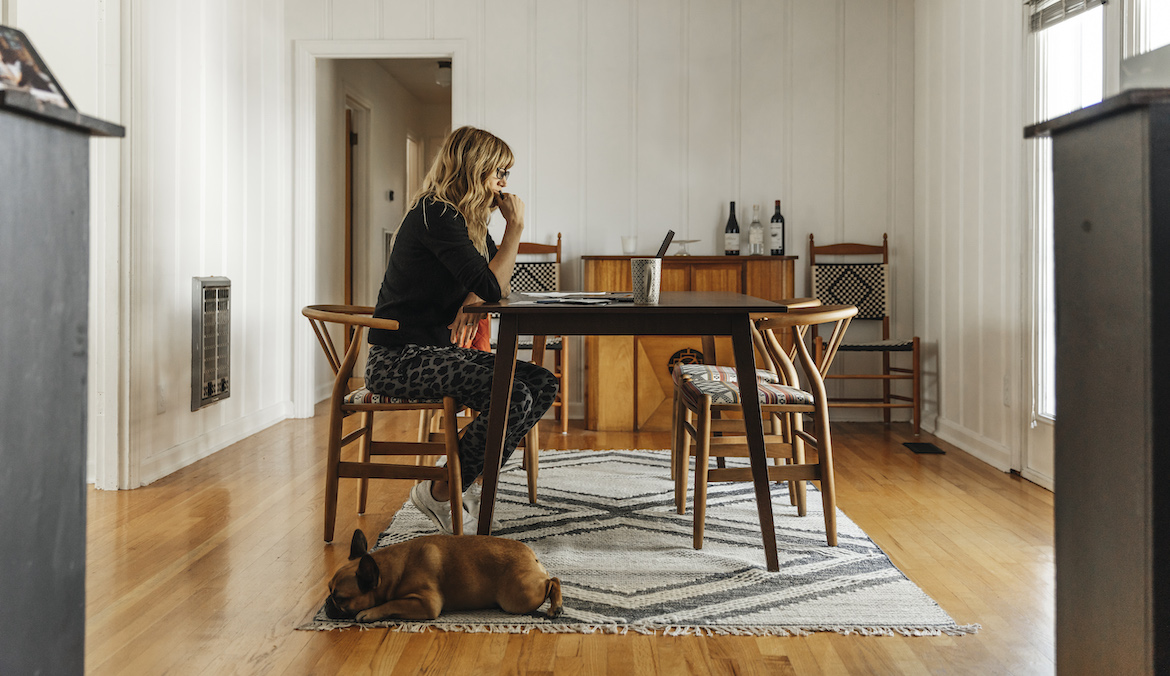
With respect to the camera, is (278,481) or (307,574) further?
(278,481)

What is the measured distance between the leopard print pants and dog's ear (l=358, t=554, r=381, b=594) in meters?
0.52

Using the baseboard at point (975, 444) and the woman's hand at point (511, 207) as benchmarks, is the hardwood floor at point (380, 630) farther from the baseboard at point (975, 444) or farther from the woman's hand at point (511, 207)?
the woman's hand at point (511, 207)

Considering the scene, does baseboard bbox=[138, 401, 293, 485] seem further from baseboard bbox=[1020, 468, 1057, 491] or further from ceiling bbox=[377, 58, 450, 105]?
baseboard bbox=[1020, 468, 1057, 491]

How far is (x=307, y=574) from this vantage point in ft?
6.68

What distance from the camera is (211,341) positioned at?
140 inches

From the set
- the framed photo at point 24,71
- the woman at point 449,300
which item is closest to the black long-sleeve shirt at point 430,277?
the woman at point 449,300

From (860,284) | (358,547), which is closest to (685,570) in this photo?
(358,547)

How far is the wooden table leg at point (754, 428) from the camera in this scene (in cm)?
206

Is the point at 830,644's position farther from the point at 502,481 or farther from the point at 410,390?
the point at 502,481

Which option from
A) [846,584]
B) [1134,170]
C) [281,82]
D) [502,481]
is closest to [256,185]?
[281,82]

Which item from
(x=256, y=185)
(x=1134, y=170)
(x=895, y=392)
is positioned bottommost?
(x=895, y=392)

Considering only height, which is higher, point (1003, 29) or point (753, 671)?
point (1003, 29)

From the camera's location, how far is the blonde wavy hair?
2338 millimetres

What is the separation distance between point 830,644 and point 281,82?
4113 mm
